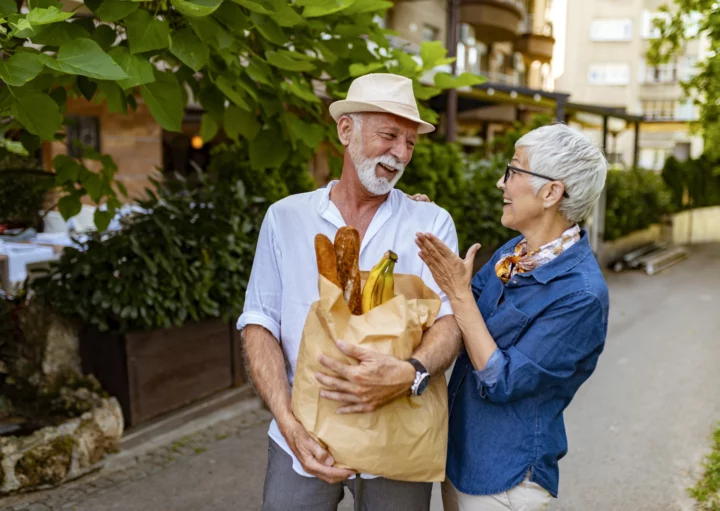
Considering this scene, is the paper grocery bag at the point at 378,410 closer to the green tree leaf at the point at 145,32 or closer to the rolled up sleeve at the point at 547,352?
the rolled up sleeve at the point at 547,352

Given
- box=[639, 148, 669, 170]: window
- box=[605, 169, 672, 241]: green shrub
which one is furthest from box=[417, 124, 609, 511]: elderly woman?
box=[639, 148, 669, 170]: window

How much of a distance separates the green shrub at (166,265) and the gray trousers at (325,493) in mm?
2892

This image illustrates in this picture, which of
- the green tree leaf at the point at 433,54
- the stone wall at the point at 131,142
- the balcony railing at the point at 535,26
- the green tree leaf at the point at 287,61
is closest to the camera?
the green tree leaf at the point at 287,61

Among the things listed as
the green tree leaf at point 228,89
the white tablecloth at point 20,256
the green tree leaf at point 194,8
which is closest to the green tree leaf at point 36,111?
the green tree leaf at point 194,8

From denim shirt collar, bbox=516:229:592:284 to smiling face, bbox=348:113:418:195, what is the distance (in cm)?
50

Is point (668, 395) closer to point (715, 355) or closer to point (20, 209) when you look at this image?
point (715, 355)

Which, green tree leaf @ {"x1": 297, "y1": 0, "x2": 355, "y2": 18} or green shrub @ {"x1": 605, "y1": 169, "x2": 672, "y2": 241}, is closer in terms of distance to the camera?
green tree leaf @ {"x1": 297, "y1": 0, "x2": 355, "y2": 18}

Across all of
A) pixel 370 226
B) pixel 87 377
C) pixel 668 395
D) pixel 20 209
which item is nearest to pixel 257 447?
pixel 87 377

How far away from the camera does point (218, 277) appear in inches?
216

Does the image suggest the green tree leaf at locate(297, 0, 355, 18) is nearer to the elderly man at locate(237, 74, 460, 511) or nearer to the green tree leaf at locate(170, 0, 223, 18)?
the green tree leaf at locate(170, 0, 223, 18)

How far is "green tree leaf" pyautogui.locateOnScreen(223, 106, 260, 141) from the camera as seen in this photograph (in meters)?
3.43

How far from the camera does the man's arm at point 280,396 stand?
1.85 m

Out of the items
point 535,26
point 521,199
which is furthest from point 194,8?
point 535,26

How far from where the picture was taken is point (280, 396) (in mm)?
2031
